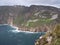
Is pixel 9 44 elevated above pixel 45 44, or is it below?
below

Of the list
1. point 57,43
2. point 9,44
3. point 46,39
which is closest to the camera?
point 57,43

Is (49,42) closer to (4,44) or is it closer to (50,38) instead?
(50,38)

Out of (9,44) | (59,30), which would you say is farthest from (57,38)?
(9,44)

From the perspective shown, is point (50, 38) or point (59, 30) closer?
point (50, 38)

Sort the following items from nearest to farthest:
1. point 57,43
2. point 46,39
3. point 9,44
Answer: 1. point 57,43
2. point 46,39
3. point 9,44

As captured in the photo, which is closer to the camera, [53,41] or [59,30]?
[53,41]

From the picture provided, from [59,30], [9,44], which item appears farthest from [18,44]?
[59,30]

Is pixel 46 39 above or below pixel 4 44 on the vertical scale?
above

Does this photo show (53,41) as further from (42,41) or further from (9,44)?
(9,44)
